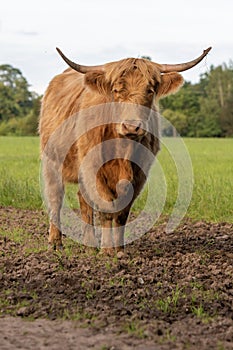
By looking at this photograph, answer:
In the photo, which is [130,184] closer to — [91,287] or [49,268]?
[49,268]

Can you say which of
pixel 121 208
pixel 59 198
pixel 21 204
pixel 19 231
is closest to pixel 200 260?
pixel 121 208

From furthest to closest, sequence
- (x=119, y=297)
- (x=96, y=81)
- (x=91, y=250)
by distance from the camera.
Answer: (x=91, y=250), (x=96, y=81), (x=119, y=297)

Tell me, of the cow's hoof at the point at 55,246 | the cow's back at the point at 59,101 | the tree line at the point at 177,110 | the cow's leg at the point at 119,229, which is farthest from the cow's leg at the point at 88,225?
the tree line at the point at 177,110

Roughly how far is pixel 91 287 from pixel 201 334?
1391 mm

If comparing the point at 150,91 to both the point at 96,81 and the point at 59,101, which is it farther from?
the point at 59,101

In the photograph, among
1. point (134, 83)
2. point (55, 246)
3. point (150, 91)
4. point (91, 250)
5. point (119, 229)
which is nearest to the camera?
point (134, 83)

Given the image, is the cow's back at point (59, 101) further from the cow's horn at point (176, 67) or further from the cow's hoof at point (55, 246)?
the cow's hoof at point (55, 246)

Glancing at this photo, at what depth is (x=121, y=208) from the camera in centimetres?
742

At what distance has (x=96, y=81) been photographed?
23.9ft

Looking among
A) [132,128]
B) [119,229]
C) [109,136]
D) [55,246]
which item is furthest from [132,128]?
[55,246]

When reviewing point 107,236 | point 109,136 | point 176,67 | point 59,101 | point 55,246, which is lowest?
point 55,246

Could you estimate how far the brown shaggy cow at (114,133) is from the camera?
272 inches

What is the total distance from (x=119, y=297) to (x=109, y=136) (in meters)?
2.27

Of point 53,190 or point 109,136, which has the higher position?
point 109,136
